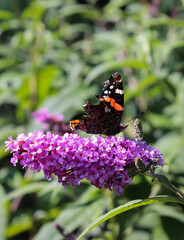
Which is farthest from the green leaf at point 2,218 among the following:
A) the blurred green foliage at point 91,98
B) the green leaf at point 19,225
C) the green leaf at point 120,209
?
the green leaf at point 120,209

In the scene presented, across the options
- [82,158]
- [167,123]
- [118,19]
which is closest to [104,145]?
[82,158]

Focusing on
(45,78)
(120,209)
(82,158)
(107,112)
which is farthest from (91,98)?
(120,209)

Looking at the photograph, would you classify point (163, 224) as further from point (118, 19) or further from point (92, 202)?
point (118, 19)

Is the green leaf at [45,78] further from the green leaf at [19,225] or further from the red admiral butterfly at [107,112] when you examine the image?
the red admiral butterfly at [107,112]

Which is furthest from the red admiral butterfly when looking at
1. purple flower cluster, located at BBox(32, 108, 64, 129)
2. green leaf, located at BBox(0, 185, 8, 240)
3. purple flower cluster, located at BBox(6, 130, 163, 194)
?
green leaf, located at BBox(0, 185, 8, 240)

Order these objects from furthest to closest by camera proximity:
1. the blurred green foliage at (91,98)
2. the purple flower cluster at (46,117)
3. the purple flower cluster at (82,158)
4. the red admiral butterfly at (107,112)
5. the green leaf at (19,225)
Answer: the green leaf at (19,225)
the purple flower cluster at (46,117)
the blurred green foliage at (91,98)
the red admiral butterfly at (107,112)
the purple flower cluster at (82,158)

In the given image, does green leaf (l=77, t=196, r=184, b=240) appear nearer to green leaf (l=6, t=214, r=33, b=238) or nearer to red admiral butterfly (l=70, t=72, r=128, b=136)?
red admiral butterfly (l=70, t=72, r=128, b=136)
